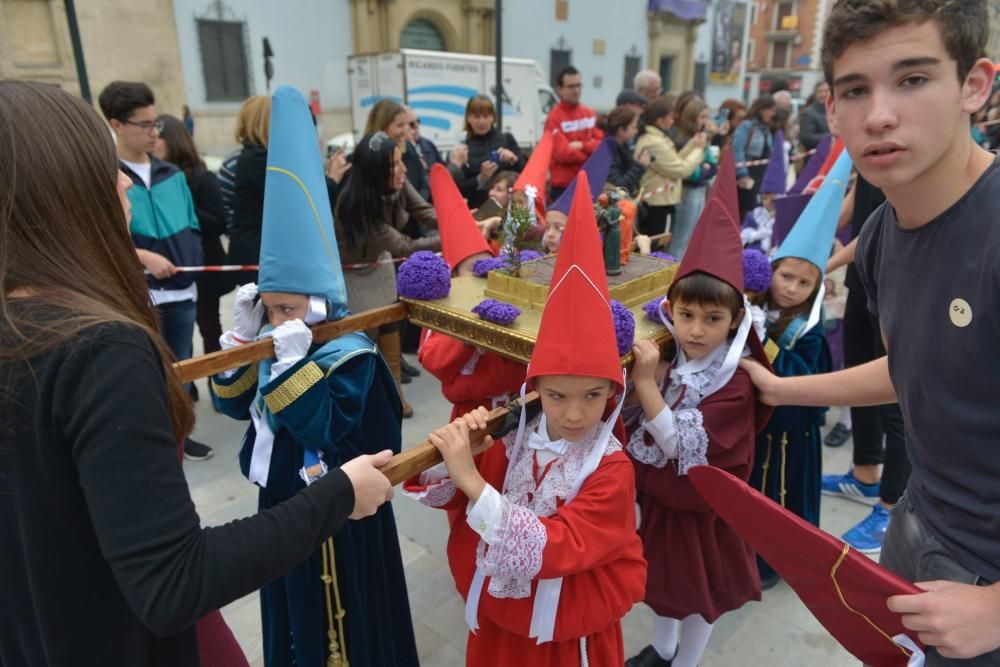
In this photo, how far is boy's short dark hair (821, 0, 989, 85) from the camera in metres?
1.08

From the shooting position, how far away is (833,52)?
3.94ft

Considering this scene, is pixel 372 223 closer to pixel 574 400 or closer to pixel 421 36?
pixel 574 400

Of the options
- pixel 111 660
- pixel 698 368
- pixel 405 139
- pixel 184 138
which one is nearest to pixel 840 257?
pixel 698 368

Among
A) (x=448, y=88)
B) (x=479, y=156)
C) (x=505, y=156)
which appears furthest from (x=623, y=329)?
(x=448, y=88)

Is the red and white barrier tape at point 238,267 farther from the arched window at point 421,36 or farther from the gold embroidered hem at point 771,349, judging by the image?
the arched window at point 421,36

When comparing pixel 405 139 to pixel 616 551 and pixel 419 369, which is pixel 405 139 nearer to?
pixel 419 369

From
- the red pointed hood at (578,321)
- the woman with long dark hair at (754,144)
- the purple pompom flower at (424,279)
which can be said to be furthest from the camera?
the woman with long dark hair at (754,144)

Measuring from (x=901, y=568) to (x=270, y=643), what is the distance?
1784mm

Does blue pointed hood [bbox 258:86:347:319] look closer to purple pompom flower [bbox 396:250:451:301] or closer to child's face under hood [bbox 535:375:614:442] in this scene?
purple pompom flower [bbox 396:250:451:301]

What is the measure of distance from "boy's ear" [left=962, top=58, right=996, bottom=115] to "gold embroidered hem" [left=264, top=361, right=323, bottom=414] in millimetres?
1533

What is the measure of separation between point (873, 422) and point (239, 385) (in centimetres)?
308

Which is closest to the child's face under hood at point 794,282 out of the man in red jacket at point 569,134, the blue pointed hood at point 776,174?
the blue pointed hood at point 776,174

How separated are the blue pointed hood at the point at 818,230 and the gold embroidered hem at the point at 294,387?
1886mm

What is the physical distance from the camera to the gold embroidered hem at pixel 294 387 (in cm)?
173
